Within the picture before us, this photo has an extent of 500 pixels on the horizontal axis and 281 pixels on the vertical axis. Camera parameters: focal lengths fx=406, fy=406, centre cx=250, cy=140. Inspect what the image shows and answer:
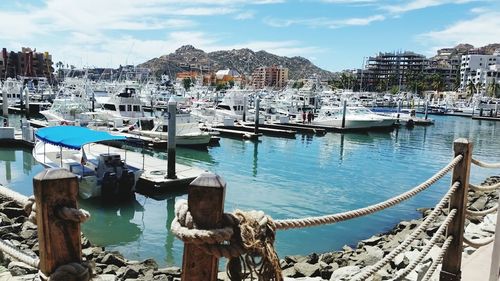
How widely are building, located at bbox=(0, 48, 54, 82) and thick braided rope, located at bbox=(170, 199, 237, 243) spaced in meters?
99.4

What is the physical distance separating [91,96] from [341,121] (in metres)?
25.7

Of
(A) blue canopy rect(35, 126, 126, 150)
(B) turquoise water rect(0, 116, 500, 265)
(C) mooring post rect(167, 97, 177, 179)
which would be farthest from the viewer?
(C) mooring post rect(167, 97, 177, 179)

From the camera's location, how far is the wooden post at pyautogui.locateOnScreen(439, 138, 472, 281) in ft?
12.5

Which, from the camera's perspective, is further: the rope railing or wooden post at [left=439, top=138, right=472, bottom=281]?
wooden post at [left=439, top=138, right=472, bottom=281]

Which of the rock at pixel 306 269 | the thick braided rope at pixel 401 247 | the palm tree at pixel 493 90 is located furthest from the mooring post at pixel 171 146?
the palm tree at pixel 493 90

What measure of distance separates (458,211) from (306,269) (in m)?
4.49

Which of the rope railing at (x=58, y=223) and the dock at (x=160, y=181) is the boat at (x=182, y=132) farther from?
the rope railing at (x=58, y=223)

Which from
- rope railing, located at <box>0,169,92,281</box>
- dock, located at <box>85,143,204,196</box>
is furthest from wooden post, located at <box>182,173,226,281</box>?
dock, located at <box>85,143,204,196</box>

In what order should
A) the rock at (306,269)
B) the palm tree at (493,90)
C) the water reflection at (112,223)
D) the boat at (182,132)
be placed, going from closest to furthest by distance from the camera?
1. the rock at (306,269)
2. the water reflection at (112,223)
3. the boat at (182,132)
4. the palm tree at (493,90)

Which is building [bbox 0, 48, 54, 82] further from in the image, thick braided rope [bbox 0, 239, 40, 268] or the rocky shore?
thick braided rope [bbox 0, 239, 40, 268]

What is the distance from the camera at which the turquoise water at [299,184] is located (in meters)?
11.1

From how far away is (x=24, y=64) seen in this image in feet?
309

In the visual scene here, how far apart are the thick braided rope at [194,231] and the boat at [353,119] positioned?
39191mm

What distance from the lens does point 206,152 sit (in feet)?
83.2
